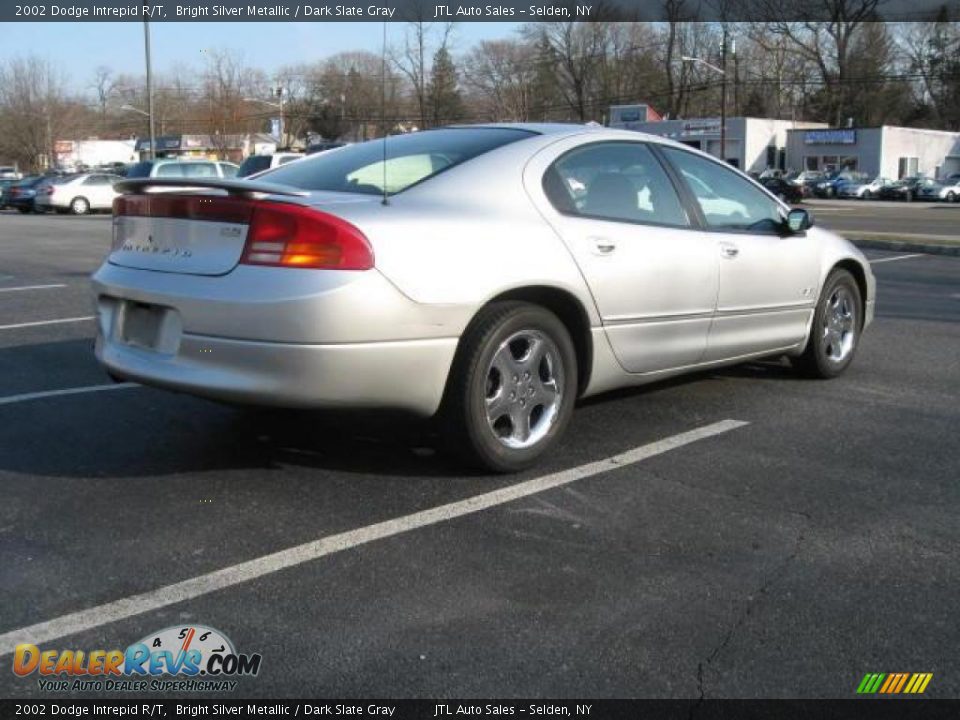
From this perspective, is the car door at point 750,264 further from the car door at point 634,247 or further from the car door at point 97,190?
the car door at point 97,190

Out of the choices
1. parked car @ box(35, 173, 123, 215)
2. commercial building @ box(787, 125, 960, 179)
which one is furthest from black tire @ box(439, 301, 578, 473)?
commercial building @ box(787, 125, 960, 179)

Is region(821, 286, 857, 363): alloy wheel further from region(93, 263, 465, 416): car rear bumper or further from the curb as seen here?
the curb

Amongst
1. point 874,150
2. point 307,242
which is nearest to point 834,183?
point 874,150

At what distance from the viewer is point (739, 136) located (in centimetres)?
6812

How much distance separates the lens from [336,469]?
432 cm

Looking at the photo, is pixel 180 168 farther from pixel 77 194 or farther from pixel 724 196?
pixel 724 196

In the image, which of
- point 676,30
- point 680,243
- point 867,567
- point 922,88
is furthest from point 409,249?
point 922,88

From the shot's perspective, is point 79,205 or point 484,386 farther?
point 79,205

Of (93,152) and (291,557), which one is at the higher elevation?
(93,152)

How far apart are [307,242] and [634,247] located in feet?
5.56

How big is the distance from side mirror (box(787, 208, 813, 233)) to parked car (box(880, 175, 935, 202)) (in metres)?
56.7

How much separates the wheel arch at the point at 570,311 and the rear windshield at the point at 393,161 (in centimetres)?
65

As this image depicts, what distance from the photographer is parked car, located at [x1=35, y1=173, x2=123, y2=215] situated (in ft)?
107

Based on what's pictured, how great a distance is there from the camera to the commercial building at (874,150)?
2630 inches
